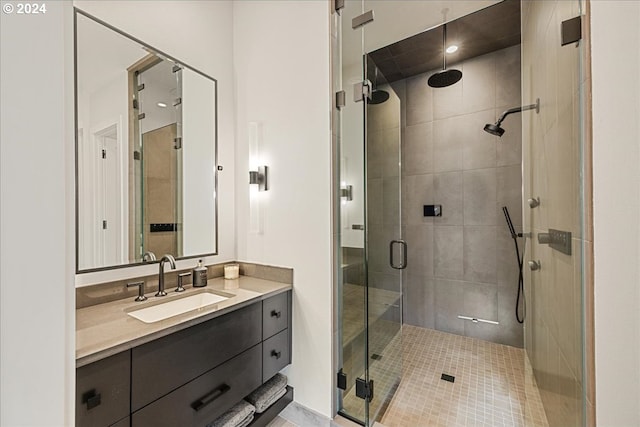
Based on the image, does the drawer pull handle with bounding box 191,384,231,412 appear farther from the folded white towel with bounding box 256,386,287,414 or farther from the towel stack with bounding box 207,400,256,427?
the folded white towel with bounding box 256,386,287,414

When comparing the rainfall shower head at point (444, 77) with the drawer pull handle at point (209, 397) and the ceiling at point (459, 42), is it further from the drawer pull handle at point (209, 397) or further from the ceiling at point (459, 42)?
the drawer pull handle at point (209, 397)

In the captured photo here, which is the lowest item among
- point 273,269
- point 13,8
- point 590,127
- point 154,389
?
point 154,389

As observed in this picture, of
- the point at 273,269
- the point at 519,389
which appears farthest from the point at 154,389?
the point at 519,389

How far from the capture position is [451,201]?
2760 mm

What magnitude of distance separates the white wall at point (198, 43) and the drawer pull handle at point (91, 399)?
648mm

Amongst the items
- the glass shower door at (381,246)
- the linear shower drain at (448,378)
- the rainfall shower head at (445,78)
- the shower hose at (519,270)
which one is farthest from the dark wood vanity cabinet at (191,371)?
the rainfall shower head at (445,78)

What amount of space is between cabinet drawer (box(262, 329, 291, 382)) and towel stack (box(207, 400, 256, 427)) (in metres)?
0.18

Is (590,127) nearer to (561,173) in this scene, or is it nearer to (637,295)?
(561,173)

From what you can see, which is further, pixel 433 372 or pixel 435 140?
pixel 435 140

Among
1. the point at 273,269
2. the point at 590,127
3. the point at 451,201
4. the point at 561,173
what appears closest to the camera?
the point at 590,127

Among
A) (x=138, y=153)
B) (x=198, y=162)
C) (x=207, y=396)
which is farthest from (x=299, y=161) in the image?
(x=207, y=396)

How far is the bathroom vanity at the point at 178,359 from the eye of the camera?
0.90 m

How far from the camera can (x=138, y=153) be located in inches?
61.1

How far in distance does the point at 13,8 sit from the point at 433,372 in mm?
2778
